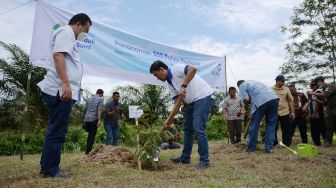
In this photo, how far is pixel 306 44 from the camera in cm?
1788

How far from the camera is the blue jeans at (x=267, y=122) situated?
22.1 feet

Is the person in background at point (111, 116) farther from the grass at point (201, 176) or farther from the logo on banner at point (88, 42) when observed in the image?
the grass at point (201, 176)

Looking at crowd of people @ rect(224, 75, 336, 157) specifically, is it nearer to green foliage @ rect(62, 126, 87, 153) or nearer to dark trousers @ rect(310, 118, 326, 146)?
dark trousers @ rect(310, 118, 326, 146)

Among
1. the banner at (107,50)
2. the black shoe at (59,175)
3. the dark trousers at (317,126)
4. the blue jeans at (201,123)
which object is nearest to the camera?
the black shoe at (59,175)

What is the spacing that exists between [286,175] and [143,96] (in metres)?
23.7

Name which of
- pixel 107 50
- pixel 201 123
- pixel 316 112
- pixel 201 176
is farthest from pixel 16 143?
pixel 316 112

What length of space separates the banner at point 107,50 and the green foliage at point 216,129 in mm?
6467

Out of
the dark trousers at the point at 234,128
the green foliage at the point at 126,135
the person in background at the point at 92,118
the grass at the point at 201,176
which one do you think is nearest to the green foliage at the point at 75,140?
the green foliage at the point at 126,135

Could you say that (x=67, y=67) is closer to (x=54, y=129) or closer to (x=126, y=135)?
(x=54, y=129)

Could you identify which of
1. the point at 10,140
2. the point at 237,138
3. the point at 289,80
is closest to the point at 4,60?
the point at 10,140

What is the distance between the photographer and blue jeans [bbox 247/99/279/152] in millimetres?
6750

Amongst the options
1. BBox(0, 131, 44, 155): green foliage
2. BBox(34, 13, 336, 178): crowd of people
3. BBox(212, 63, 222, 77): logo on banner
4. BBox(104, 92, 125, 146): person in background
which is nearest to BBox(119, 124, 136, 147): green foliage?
BBox(0, 131, 44, 155): green foliage

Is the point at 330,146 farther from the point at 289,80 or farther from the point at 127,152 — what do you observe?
the point at 289,80

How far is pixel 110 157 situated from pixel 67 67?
67.5 inches
